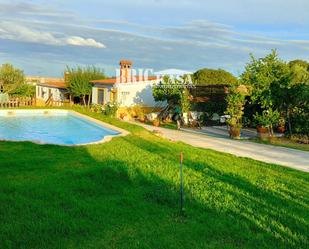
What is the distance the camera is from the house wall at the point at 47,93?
37.9 metres

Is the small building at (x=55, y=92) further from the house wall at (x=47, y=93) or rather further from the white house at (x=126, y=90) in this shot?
the white house at (x=126, y=90)

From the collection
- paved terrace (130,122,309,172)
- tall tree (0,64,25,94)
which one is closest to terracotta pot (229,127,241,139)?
paved terrace (130,122,309,172)

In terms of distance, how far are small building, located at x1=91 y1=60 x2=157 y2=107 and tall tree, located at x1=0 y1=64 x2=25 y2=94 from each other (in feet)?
46.2

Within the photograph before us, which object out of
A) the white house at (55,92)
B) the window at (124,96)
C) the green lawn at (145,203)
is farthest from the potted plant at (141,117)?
the white house at (55,92)

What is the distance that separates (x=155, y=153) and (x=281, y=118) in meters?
8.37

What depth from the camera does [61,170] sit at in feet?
27.4

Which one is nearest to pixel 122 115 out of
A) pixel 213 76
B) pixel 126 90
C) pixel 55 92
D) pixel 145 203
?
pixel 126 90

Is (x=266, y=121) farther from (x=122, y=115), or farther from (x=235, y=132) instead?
(x=122, y=115)

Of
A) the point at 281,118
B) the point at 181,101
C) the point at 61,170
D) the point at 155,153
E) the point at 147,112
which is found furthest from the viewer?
the point at 147,112

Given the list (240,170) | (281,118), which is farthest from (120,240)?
(281,118)

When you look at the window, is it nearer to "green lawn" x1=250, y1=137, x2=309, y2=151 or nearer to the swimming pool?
the swimming pool

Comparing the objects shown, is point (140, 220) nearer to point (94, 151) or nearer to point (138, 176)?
point (138, 176)

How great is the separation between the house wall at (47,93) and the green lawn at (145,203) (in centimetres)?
2831

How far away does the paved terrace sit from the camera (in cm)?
1123
